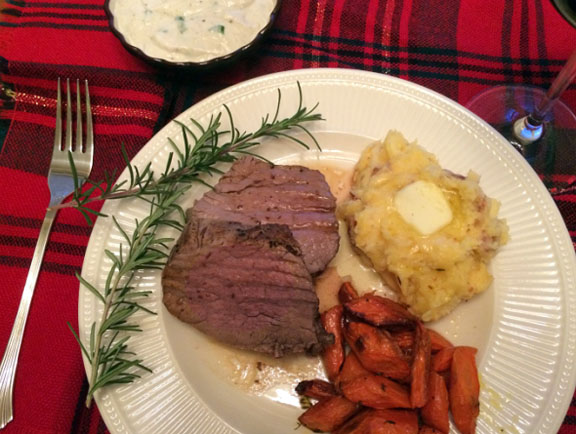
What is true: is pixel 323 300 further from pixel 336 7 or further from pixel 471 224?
pixel 336 7

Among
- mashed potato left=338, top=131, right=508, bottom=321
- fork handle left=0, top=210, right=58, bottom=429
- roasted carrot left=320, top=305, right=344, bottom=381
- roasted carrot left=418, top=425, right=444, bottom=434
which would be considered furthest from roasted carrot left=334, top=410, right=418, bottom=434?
fork handle left=0, top=210, right=58, bottom=429

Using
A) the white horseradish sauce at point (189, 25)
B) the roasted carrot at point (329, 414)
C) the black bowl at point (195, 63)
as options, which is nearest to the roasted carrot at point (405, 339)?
the roasted carrot at point (329, 414)

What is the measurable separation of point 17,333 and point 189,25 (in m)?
2.11

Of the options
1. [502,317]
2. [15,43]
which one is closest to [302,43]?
[15,43]

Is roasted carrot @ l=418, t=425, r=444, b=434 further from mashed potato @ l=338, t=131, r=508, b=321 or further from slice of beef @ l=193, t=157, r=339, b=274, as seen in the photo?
slice of beef @ l=193, t=157, r=339, b=274

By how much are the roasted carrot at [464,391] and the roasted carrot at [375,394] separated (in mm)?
220

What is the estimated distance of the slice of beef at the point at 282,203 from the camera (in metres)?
2.52

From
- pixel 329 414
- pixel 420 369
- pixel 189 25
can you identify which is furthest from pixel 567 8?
pixel 189 25

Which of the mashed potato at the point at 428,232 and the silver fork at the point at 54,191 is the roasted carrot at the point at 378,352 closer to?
the mashed potato at the point at 428,232

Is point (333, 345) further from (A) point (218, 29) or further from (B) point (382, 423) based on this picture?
(A) point (218, 29)

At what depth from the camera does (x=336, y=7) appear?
3506 millimetres

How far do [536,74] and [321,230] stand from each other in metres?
2.01

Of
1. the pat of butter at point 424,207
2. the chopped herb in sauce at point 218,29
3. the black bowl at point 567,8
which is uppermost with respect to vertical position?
the black bowl at point 567,8

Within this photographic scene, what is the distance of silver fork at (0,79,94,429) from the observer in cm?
235
